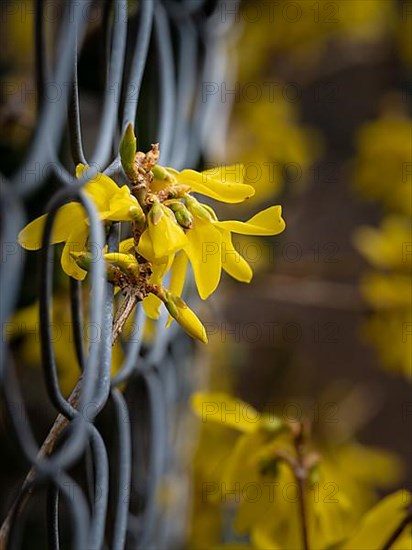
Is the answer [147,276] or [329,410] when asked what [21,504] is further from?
[329,410]

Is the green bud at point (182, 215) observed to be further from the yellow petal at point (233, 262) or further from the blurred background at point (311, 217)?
the blurred background at point (311, 217)

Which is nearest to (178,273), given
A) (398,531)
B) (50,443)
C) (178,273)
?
(178,273)

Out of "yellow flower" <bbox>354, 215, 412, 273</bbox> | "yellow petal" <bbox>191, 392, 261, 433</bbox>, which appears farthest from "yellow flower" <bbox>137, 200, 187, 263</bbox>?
"yellow flower" <bbox>354, 215, 412, 273</bbox>

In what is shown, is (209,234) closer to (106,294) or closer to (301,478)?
(106,294)

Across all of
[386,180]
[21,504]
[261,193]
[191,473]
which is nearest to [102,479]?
[21,504]

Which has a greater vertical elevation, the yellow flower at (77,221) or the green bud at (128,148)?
the green bud at (128,148)

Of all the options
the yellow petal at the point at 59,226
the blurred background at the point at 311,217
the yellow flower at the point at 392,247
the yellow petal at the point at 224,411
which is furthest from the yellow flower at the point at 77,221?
the yellow flower at the point at 392,247

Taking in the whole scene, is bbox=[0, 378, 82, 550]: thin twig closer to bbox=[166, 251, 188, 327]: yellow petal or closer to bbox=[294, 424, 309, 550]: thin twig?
bbox=[166, 251, 188, 327]: yellow petal
